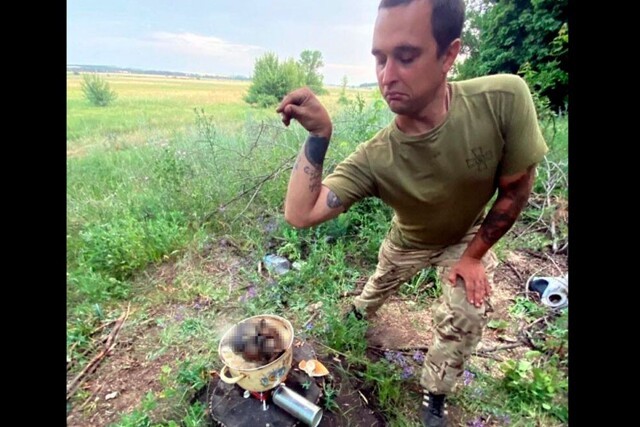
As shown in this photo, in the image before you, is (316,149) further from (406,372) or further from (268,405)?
(406,372)

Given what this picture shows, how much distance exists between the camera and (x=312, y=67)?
124 centimetres

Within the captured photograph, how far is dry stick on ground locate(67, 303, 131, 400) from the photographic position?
1302 millimetres

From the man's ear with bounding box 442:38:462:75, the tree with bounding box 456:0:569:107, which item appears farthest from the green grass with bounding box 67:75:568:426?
the man's ear with bounding box 442:38:462:75

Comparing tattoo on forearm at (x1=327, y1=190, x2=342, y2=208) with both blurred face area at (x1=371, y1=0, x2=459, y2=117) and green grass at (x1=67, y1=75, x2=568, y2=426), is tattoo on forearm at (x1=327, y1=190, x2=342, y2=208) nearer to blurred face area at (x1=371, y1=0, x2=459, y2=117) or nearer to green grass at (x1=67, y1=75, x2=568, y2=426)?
blurred face area at (x1=371, y1=0, x2=459, y2=117)

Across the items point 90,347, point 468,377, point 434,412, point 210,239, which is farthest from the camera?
point 210,239

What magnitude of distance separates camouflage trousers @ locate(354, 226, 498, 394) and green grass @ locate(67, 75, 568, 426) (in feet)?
0.60

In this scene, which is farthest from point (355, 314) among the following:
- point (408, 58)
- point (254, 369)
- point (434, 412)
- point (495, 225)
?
point (408, 58)

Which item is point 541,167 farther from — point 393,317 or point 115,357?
point 115,357

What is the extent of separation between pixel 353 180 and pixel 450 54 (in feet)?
1.29

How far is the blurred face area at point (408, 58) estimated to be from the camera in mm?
757

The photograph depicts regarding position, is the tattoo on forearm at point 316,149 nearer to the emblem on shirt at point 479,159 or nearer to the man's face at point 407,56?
the man's face at point 407,56

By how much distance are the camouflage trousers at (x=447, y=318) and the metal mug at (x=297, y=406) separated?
0.37 metres

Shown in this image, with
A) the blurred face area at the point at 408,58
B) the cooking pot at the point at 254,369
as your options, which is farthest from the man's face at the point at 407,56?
the cooking pot at the point at 254,369
